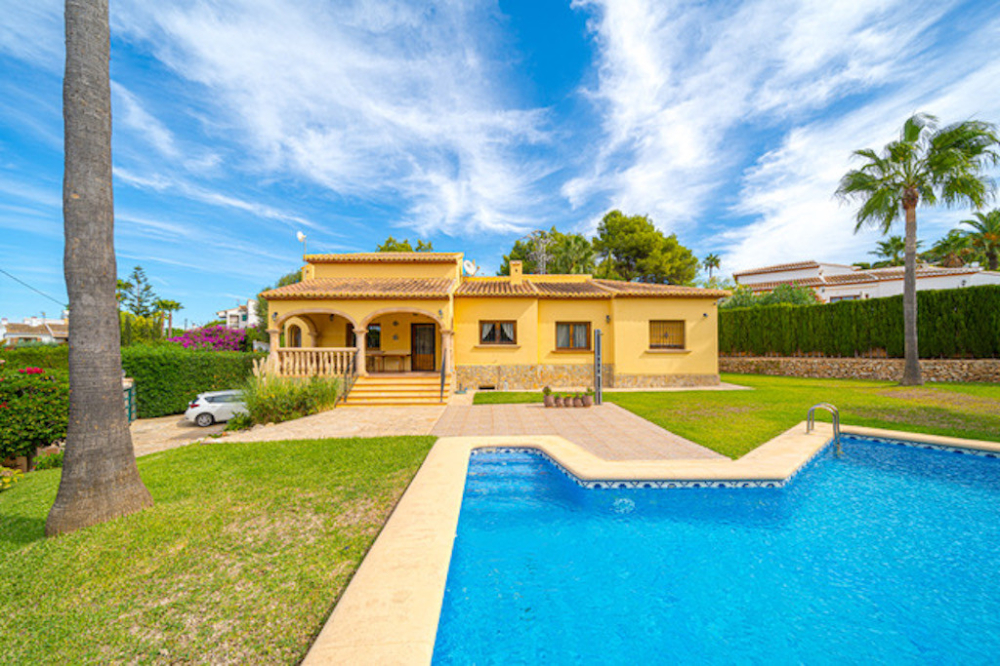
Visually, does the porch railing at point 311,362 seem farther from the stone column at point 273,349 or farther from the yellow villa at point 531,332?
the yellow villa at point 531,332

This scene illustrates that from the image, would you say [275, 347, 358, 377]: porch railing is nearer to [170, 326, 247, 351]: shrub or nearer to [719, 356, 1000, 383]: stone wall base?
[170, 326, 247, 351]: shrub

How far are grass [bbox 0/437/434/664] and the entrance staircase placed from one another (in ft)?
24.0

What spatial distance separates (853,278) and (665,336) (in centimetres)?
2962

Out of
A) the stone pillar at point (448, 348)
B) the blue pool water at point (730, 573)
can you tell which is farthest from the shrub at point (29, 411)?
the stone pillar at point (448, 348)

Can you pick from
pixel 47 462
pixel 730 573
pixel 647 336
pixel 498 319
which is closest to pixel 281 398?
pixel 47 462

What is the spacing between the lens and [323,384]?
485 inches

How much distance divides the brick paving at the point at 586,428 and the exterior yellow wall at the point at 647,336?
569 centimetres

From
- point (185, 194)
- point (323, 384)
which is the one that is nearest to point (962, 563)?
point (323, 384)

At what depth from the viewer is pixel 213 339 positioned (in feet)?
78.2

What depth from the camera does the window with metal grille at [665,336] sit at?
17922 millimetres

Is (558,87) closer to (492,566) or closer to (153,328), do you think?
(492,566)

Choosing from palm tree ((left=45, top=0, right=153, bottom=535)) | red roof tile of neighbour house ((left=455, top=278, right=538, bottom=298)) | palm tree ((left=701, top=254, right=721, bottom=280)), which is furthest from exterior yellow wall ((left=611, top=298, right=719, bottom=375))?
palm tree ((left=701, top=254, right=721, bottom=280))

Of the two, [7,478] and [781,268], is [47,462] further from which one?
[781,268]

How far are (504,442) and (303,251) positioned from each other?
18.7 metres
